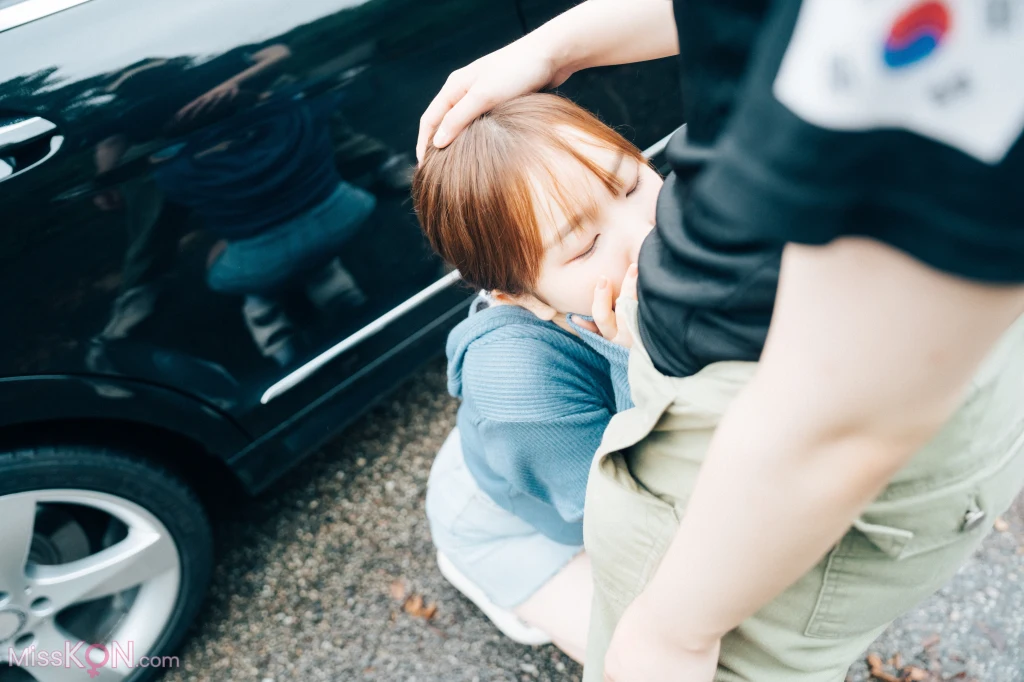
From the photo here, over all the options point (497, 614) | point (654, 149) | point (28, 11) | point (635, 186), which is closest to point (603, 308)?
point (635, 186)

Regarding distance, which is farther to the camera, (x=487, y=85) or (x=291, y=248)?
(x=291, y=248)

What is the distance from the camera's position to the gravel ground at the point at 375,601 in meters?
1.92

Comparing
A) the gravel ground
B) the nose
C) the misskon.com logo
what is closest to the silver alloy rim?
the misskon.com logo

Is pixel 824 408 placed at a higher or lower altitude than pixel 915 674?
higher

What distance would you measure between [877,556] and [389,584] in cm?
Answer: 163

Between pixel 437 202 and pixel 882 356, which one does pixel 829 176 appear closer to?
pixel 882 356

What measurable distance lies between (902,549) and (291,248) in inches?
57.2

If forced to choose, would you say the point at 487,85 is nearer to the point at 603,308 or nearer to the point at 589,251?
the point at 589,251

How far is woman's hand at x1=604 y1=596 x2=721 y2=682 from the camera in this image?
0.72 meters

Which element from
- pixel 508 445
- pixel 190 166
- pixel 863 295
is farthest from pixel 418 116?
pixel 863 295

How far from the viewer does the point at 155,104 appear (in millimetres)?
1503

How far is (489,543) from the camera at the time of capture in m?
1.83

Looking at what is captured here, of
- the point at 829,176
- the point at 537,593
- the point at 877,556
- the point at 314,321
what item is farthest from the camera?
the point at 314,321

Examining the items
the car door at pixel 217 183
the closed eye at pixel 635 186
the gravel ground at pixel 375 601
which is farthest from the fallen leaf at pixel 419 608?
the closed eye at pixel 635 186
